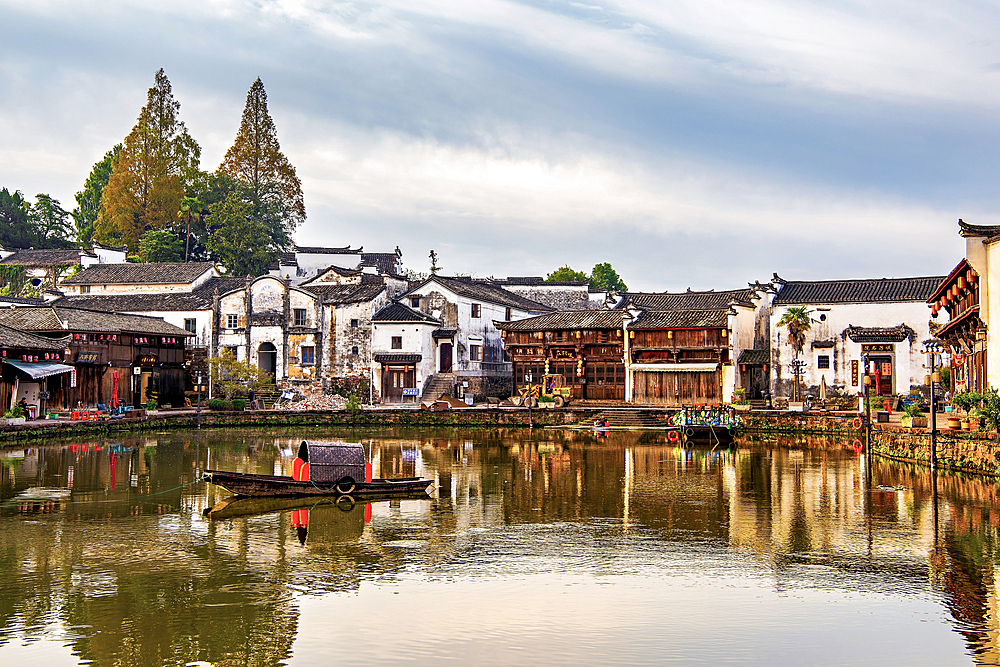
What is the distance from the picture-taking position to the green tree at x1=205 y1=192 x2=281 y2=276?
79812mm

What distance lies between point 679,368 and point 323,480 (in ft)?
119

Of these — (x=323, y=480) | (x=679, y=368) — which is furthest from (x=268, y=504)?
(x=679, y=368)

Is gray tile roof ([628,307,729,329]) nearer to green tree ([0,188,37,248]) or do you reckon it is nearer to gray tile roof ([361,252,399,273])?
gray tile roof ([361,252,399,273])

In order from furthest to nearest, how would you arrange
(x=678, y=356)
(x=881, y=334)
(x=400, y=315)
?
(x=400, y=315) < (x=678, y=356) < (x=881, y=334)

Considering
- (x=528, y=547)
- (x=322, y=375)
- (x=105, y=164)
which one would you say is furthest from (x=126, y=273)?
(x=528, y=547)

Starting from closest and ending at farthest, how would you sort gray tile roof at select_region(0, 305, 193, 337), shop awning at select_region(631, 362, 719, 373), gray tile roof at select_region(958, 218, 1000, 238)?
gray tile roof at select_region(958, 218, 1000, 238), gray tile roof at select_region(0, 305, 193, 337), shop awning at select_region(631, 362, 719, 373)

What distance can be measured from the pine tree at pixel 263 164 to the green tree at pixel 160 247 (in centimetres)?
1133

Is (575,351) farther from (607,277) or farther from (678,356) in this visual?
(607,277)

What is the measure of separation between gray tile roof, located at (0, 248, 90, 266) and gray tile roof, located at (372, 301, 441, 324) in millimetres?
29921

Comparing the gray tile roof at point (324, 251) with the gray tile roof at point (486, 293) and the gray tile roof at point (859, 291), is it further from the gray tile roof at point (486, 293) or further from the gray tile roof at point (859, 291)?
the gray tile roof at point (859, 291)

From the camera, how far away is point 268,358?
65062 millimetres

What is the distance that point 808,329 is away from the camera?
55656 mm

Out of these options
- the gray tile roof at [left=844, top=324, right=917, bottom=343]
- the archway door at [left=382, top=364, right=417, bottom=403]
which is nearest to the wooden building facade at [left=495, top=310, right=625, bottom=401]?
the archway door at [left=382, top=364, right=417, bottom=403]

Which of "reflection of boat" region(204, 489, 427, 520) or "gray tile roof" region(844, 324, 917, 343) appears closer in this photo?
"reflection of boat" region(204, 489, 427, 520)
